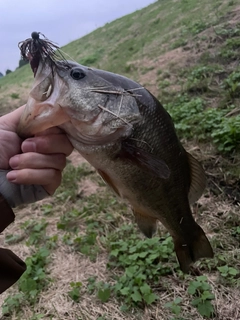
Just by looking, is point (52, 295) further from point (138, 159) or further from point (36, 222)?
point (138, 159)

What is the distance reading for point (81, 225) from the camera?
3686 millimetres

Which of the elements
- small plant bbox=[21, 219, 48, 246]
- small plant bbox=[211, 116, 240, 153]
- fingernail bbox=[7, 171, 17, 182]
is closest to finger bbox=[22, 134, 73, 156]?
fingernail bbox=[7, 171, 17, 182]

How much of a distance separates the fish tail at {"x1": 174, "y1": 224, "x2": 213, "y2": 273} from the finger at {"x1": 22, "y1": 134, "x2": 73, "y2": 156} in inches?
34.4

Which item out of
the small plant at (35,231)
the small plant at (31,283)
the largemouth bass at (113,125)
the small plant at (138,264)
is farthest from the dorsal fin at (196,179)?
the small plant at (35,231)

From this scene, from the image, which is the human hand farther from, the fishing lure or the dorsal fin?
the dorsal fin

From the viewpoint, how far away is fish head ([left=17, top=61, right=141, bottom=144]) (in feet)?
5.10

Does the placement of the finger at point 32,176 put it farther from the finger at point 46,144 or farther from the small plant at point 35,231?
the small plant at point 35,231

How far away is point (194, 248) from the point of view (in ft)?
6.95

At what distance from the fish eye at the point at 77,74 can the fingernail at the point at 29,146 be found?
0.34m

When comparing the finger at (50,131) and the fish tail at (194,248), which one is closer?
the finger at (50,131)

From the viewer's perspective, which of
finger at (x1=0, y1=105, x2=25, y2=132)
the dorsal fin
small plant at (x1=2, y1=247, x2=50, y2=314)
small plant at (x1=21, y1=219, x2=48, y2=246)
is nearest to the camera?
finger at (x1=0, y1=105, x2=25, y2=132)

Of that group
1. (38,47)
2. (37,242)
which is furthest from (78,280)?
(38,47)

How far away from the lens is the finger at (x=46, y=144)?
1.64 meters

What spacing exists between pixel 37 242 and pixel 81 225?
44 cm
